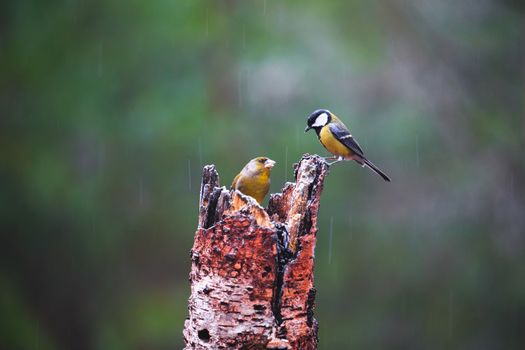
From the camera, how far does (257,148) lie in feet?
21.9

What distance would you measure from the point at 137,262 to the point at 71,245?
0.73 m

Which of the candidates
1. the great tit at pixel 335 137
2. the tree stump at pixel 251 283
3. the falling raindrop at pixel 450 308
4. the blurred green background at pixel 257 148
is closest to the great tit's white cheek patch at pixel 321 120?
the great tit at pixel 335 137

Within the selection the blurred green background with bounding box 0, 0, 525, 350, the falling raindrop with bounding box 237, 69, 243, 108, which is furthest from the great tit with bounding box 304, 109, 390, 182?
the falling raindrop with bounding box 237, 69, 243, 108

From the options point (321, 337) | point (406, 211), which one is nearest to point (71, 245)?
point (321, 337)

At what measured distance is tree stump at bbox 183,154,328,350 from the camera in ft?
7.70

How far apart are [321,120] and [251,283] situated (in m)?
2.81

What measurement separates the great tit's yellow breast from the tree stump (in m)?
2.58

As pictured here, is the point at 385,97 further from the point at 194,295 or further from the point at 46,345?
the point at 194,295

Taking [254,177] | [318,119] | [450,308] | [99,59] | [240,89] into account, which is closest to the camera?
[254,177]

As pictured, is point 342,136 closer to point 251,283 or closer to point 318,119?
point 318,119

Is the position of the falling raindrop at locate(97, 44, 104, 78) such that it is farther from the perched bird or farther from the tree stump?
the tree stump

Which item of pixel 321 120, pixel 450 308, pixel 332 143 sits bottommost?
pixel 450 308

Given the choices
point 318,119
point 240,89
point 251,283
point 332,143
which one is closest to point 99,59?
point 240,89

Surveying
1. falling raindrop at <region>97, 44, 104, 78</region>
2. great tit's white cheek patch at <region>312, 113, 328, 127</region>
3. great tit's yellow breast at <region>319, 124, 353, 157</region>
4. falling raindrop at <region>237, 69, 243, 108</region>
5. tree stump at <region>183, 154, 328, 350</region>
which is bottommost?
tree stump at <region>183, 154, 328, 350</region>
